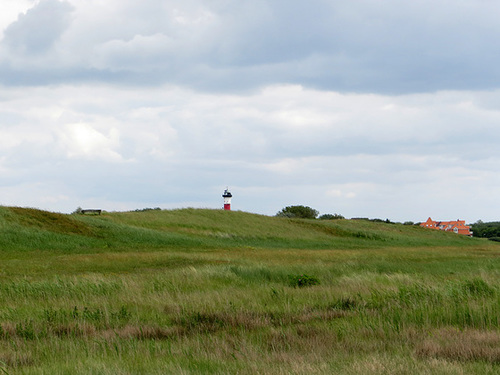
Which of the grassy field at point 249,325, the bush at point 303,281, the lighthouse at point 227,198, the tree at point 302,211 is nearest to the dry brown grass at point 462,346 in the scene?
the grassy field at point 249,325

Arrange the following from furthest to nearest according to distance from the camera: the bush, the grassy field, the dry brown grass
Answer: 1. the bush
2. the dry brown grass
3. the grassy field

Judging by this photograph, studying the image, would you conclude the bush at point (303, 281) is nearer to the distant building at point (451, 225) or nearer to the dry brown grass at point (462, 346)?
the dry brown grass at point (462, 346)

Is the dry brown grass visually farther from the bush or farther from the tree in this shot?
the tree

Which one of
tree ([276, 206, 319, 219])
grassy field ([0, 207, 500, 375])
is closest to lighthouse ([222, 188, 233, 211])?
tree ([276, 206, 319, 219])

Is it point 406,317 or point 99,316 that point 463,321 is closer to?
point 406,317

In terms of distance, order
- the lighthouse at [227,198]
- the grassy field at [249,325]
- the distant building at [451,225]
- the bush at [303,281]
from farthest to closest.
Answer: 1. the distant building at [451,225]
2. the lighthouse at [227,198]
3. the bush at [303,281]
4. the grassy field at [249,325]

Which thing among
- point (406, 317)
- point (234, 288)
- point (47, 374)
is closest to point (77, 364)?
point (47, 374)

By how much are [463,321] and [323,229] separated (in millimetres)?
71236

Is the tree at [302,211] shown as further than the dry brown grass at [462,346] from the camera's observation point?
Yes

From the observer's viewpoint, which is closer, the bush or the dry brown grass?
the dry brown grass

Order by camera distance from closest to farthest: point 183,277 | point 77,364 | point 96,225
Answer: point 77,364, point 183,277, point 96,225

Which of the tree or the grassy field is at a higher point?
the tree

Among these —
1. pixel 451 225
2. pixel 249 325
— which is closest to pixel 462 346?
pixel 249 325

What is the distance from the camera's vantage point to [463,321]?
32.8ft
